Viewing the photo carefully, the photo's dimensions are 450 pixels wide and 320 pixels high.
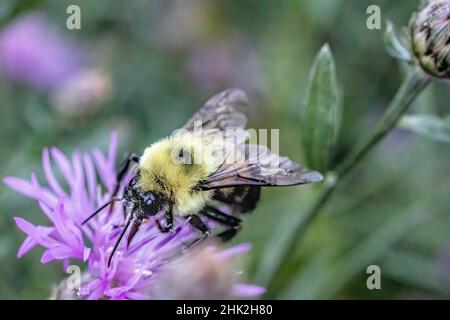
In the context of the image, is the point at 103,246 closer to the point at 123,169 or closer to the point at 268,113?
the point at 123,169

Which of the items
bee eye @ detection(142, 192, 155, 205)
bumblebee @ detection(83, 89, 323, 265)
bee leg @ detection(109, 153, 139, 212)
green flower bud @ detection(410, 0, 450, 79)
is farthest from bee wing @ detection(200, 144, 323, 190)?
green flower bud @ detection(410, 0, 450, 79)

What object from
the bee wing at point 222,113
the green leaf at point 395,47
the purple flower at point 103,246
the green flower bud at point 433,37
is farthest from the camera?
the bee wing at point 222,113

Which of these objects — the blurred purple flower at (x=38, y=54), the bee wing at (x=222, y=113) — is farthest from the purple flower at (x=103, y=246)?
the blurred purple flower at (x=38, y=54)

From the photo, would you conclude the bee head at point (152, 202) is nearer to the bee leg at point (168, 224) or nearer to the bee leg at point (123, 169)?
the bee leg at point (168, 224)

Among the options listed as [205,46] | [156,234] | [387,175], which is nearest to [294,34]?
[205,46]

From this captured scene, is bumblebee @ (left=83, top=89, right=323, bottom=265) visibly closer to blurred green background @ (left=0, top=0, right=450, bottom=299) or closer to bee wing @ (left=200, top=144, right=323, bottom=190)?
bee wing @ (left=200, top=144, right=323, bottom=190)
